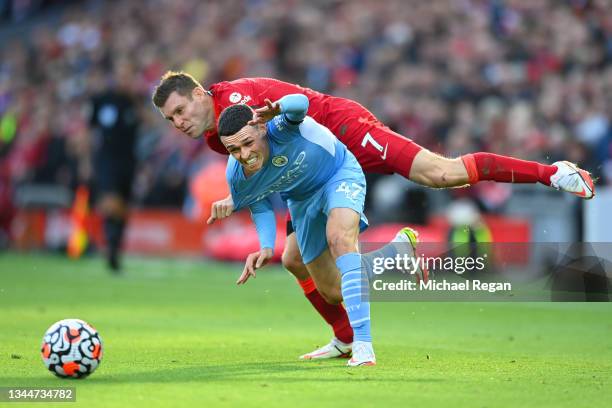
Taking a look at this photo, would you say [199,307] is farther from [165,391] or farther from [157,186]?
[157,186]

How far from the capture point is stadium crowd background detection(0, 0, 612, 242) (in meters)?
18.2

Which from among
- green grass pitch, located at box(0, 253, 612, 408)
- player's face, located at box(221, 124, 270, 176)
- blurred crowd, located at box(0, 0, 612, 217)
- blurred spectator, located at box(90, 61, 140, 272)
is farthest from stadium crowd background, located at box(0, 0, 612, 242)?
player's face, located at box(221, 124, 270, 176)

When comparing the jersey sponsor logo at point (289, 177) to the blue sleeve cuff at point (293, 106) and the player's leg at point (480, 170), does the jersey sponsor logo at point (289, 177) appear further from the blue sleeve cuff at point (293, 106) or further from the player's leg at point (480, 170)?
the player's leg at point (480, 170)

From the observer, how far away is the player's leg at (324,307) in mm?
8555

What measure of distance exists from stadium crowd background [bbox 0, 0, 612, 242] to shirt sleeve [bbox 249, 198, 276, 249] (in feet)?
18.4

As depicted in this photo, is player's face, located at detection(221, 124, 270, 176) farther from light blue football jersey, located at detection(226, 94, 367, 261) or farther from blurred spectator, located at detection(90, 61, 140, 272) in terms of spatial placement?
blurred spectator, located at detection(90, 61, 140, 272)

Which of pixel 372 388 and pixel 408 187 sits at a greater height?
pixel 408 187

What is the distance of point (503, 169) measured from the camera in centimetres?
848

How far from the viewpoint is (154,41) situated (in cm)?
2666

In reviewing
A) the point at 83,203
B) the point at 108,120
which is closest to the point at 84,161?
the point at 83,203

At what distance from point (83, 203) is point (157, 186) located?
214 centimetres

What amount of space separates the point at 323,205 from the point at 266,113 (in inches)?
36.1

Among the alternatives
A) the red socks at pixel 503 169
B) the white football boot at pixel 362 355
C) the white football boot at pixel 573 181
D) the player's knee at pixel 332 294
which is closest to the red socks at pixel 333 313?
the player's knee at pixel 332 294

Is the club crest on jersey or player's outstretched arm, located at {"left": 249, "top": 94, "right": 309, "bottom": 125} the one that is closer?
player's outstretched arm, located at {"left": 249, "top": 94, "right": 309, "bottom": 125}
